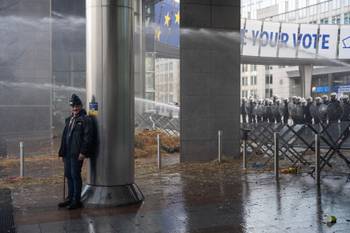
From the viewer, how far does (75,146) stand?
7977 millimetres

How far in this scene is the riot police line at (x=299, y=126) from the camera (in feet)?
40.9

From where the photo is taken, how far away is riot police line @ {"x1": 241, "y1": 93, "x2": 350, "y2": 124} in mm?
21312

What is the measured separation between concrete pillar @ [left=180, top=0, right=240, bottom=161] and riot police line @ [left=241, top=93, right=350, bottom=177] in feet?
2.99

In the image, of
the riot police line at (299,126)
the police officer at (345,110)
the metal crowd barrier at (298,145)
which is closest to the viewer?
the metal crowd barrier at (298,145)

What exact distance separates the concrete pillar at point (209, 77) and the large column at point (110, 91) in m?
5.72

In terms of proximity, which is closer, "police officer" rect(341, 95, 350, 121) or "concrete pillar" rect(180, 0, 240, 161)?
"concrete pillar" rect(180, 0, 240, 161)

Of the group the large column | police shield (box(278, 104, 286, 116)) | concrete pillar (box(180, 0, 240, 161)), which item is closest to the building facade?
police shield (box(278, 104, 286, 116))

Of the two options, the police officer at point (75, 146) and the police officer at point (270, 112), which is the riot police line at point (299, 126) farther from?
the police officer at point (75, 146)

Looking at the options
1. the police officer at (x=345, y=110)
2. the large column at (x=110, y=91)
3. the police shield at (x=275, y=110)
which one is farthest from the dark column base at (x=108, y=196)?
the police shield at (x=275, y=110)

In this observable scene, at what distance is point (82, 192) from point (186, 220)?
2203 millimetres

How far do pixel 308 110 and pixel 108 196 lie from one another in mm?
16150

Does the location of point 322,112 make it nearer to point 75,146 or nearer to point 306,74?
point 75,146

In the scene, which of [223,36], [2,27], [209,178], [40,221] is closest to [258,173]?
[209,178]

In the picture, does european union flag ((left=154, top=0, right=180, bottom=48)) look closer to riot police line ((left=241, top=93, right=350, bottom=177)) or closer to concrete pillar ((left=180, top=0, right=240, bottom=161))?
riot police line ((left=241, top=93, right=350, bottom=177))
